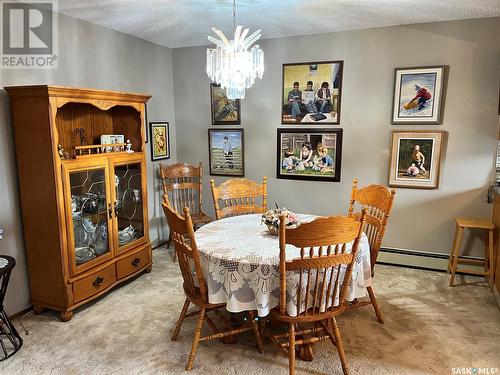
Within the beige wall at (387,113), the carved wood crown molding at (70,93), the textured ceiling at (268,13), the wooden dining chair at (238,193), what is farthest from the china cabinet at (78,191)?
the beige wall at (387,113)

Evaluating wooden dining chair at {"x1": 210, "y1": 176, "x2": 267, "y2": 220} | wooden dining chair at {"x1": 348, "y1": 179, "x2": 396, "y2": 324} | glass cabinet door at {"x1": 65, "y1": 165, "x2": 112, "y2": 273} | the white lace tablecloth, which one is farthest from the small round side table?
wooden dining chair at {"x1": 348, "y1": 179, "x2": 396, "y2": 324}

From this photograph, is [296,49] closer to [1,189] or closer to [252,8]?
[252,8]

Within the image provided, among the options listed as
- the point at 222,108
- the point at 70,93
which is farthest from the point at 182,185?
the point at 70,93

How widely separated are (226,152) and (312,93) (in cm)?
124

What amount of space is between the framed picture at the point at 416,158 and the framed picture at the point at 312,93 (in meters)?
0.70

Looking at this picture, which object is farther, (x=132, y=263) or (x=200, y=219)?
(x=200, y=219)

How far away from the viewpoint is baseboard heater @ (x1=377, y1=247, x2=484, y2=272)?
3.64 m

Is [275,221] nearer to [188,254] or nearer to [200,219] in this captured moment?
[188,254]

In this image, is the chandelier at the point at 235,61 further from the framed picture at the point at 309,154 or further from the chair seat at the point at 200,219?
the chair seat at the point at 200,219

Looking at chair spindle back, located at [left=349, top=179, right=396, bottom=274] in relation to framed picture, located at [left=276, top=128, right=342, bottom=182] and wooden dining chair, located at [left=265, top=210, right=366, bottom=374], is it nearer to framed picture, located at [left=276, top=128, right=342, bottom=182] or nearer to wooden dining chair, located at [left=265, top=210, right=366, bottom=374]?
wooden dining chair, located at [left=265, top=210, right=366, bottom=374]

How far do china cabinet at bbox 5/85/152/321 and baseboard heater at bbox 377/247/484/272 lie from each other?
8.44 feet

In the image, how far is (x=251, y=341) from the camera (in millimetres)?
2461

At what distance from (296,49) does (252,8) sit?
102 cm

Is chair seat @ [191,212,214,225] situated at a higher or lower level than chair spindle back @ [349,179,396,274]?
lower
